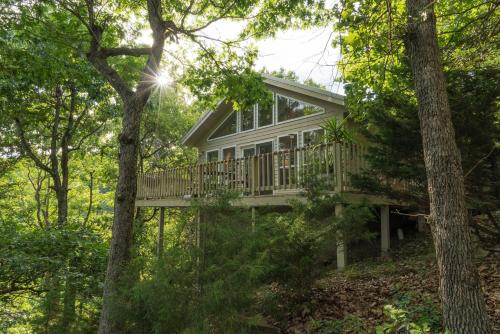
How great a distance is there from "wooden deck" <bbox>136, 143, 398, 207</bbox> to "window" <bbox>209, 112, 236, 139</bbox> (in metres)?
3.31

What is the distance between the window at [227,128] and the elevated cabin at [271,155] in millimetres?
40

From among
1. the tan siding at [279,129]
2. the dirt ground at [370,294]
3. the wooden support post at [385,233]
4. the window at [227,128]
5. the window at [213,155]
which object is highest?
the window at [227,128]

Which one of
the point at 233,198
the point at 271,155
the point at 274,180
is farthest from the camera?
the point at 271,155

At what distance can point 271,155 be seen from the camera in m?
8.66

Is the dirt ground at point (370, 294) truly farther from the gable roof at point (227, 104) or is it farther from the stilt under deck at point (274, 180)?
the gable roof at point (227, 104)

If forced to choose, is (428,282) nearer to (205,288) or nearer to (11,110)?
(205,288)

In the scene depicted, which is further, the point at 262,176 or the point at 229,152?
the point at 229,152

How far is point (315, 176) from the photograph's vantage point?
18.4 feet

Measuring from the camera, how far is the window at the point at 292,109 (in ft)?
36.4

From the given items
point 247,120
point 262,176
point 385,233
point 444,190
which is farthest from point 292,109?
point 444,190

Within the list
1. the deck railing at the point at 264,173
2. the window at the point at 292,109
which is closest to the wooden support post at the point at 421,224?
the deck railing at the point at 264,173

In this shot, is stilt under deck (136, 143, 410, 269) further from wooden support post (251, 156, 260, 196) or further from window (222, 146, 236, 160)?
window (222, 146, 236, 160)

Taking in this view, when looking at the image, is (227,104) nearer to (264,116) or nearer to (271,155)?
(264,116)

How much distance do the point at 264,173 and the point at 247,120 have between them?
17.0 ft
